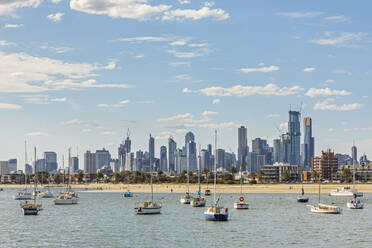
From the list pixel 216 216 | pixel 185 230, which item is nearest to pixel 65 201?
pixel 216 216

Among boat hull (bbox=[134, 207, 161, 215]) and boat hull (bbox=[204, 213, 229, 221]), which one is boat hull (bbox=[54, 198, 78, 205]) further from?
boat hull (bbox=[204, 213, 229, 221])

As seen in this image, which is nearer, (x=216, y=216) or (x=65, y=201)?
(x=216, y=216)

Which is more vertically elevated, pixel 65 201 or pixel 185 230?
pixel 185 230

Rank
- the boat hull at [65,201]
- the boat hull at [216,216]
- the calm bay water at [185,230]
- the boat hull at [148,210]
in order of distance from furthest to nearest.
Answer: the boat hull at [65,201] < the boat hull at [148,210] < the boat hull at [216,216] < the calm bay water at [185,230]

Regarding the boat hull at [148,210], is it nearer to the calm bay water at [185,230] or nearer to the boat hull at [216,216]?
the calm bay water at [185,230]

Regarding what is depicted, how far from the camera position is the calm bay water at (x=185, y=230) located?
83750 millimetres

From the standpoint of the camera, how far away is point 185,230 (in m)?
99.0

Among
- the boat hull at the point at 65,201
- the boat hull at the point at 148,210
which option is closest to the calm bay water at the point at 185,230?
the boat hull at the point at 148,210

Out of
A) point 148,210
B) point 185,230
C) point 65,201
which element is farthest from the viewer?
point 65,201

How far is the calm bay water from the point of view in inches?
3297

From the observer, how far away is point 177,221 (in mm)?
114875

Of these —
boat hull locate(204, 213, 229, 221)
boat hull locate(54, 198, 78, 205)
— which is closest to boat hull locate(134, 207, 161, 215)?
boat hull locate(204, 213, 229, 221)

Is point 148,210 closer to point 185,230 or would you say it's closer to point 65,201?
point 185,230

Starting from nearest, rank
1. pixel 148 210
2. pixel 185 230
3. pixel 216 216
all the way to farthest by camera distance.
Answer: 1. pixel 185 230
2. pixel 216 216
3. pixel 148 210
